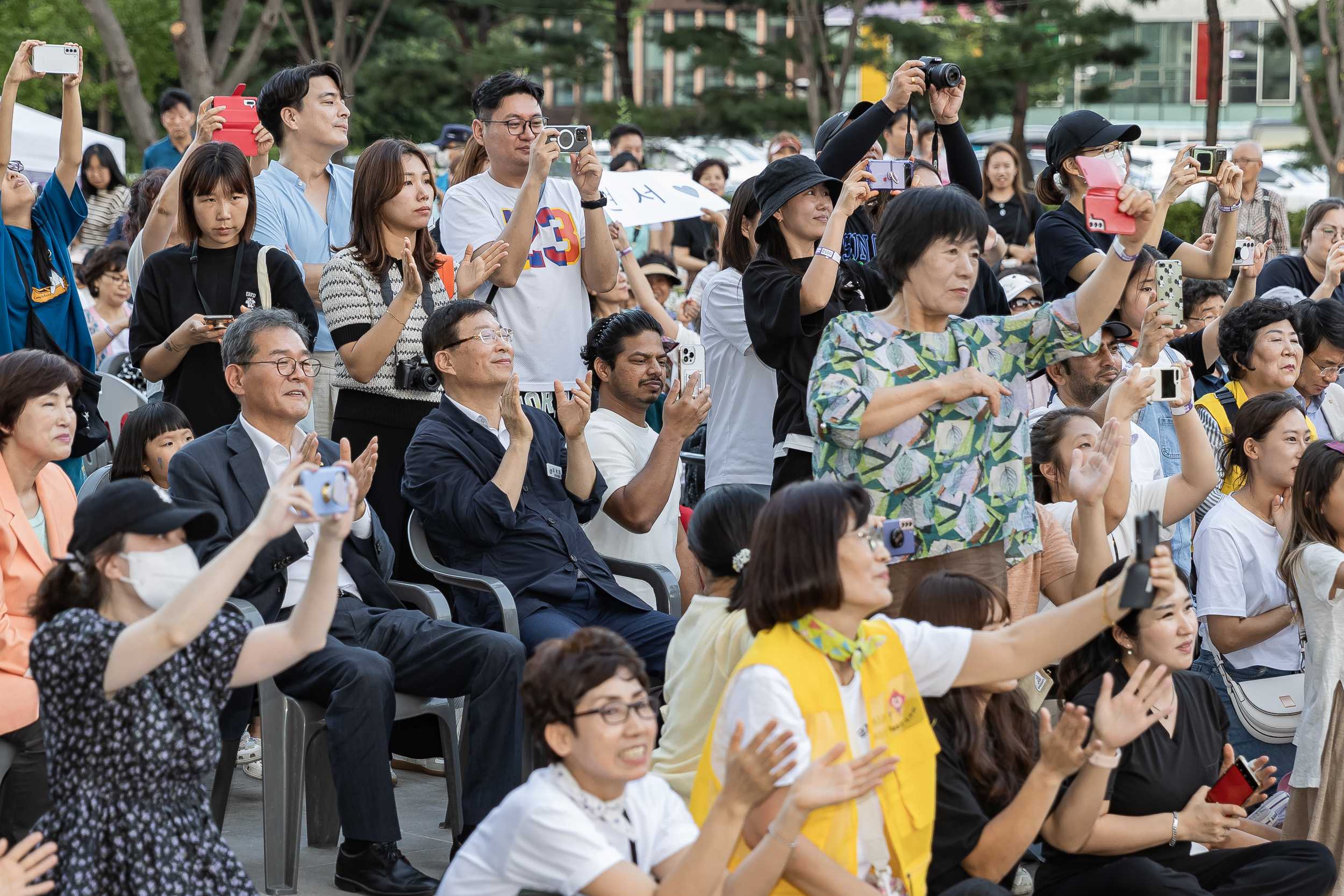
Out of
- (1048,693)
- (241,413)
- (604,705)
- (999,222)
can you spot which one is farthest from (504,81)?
(999,222)

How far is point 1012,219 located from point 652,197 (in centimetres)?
282

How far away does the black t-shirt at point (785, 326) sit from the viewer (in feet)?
14.2

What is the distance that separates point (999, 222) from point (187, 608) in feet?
22.1

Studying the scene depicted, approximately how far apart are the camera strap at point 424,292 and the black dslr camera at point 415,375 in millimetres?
162

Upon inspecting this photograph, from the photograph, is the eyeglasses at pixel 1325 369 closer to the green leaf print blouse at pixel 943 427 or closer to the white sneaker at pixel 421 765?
the green leaf print blouse at pixel 943 427

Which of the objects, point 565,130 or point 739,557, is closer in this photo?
point 739,557

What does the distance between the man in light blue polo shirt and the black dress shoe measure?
2.10m

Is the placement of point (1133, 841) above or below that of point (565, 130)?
below

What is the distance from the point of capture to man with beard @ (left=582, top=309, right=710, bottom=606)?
4980 mm

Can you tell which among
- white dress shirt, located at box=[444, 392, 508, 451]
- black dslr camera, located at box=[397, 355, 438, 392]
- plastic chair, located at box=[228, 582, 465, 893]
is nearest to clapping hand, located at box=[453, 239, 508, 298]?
black dslr camera, located at box=[397, 355, 438, 392]

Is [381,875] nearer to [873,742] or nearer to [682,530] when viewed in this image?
[873,742]

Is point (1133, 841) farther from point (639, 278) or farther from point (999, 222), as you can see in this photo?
point (999, 222)

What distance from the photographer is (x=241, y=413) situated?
4309 mm

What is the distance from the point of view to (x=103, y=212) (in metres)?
9.16
